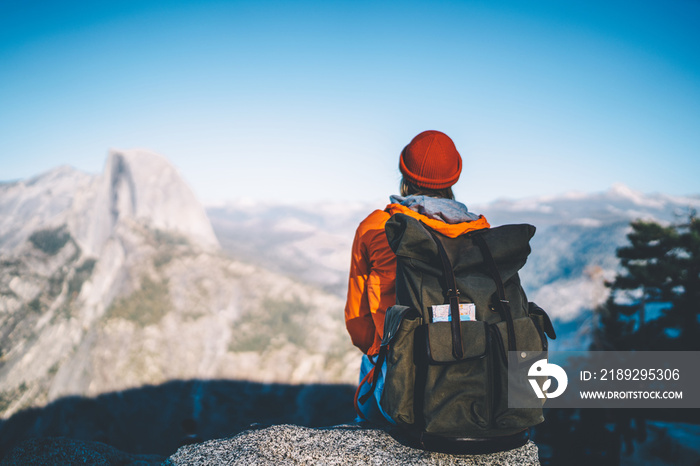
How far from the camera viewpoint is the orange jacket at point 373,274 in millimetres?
2674

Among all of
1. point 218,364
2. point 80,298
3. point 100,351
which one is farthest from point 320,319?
point 80,298

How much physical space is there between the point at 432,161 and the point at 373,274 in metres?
1.02

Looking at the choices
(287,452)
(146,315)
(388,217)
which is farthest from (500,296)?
(146,315)

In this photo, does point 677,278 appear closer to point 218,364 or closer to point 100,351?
point 218,364

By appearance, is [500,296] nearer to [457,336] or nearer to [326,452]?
[457,336]

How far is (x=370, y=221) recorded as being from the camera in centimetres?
284

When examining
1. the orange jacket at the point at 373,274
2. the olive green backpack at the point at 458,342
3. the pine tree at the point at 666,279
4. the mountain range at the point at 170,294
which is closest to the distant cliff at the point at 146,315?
the mountain range at the point at 170,294

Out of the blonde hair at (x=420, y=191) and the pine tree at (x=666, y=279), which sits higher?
the blonde hair at (x=420, y=191)

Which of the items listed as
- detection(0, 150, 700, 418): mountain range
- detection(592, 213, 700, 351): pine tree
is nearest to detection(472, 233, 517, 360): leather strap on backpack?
detection(592, 213, 700, 351): pine tree

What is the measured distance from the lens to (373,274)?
2914 millimetres

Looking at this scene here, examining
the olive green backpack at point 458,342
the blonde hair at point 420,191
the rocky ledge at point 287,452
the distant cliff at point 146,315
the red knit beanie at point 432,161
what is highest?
the red knit beanie at point 432,161

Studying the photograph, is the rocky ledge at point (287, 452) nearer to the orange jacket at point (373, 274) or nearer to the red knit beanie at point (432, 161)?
the orange jacket at point (373, 274)

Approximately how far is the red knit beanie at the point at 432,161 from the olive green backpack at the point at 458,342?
698mm

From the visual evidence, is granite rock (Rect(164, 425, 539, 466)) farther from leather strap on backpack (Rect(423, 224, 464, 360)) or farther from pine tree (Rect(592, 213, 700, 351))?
pine tree (Rect(592, 213, 700, 351))
